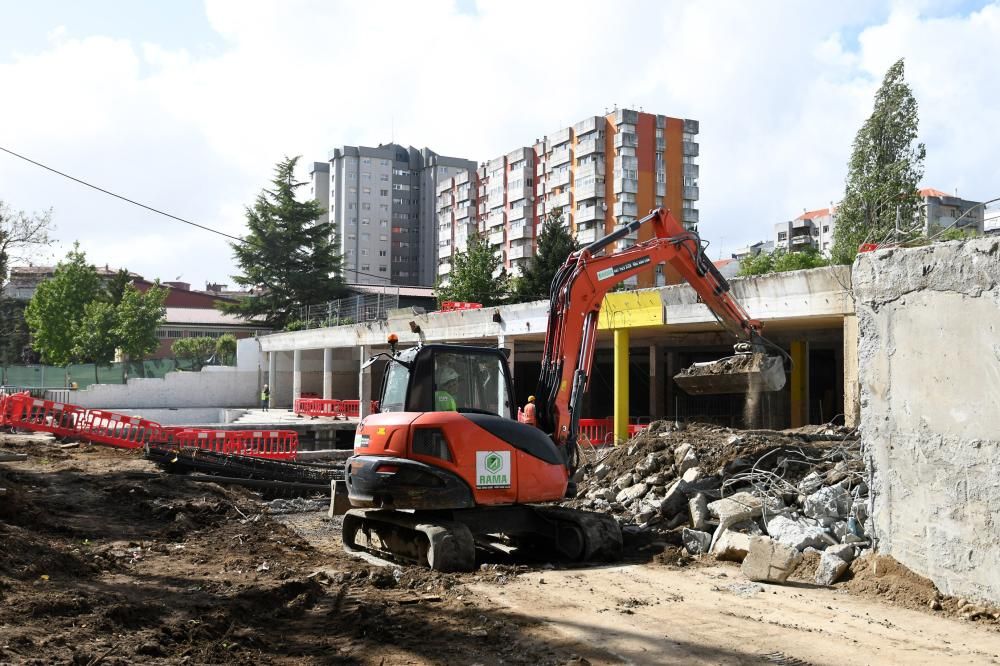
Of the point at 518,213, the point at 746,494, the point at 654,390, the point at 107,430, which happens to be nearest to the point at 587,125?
the point at 518,213

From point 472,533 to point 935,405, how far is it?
222 inches

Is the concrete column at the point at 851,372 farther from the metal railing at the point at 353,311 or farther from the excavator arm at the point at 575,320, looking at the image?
the metal railing at the point at 353,311

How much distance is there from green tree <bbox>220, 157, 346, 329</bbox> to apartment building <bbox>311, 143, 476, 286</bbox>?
40174 millimetres

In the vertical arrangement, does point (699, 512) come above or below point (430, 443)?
below

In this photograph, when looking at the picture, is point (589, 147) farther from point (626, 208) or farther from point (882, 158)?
point (882, 158)

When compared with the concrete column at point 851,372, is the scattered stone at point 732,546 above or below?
below

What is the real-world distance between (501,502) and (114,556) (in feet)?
14.4

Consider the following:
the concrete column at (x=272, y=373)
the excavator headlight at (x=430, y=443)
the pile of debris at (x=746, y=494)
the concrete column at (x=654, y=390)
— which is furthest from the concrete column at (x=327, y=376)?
the excavator headlight at (x=430, y=443)

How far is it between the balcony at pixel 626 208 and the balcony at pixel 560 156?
7.37 meters

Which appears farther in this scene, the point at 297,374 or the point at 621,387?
the point at 297,374

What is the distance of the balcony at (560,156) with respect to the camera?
81188 millimetres

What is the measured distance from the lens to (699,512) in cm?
1126

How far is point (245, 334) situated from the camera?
235ft

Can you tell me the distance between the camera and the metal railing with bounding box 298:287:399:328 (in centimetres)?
4397
